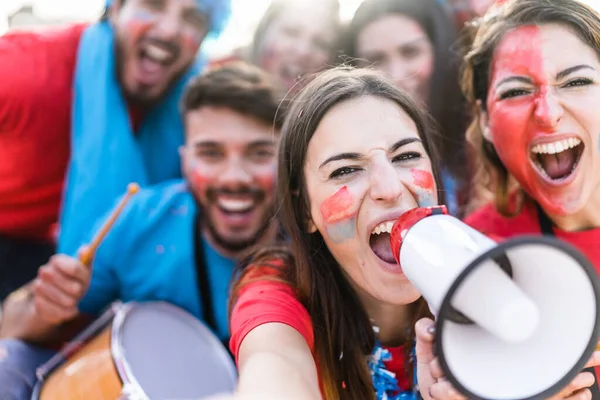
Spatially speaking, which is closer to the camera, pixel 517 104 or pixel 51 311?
pixel 517 104

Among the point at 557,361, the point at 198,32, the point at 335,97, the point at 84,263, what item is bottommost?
the point at 84,263

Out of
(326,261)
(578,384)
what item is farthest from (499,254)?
(326,261)

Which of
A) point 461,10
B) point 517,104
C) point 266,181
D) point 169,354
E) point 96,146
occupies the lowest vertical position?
point 169,354

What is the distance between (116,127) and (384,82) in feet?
5.08

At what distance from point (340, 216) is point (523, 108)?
0.69m

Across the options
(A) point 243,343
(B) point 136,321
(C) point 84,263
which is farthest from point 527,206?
(C) point 84,263

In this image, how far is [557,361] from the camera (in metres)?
1.19

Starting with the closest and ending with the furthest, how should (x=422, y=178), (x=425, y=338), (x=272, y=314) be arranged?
1. (x=425, y=338)
2. (x=272, y=314)
3. (x=422, y=178)

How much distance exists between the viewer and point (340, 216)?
1.69m

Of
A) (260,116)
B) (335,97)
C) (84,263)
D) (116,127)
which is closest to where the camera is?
(335,97)

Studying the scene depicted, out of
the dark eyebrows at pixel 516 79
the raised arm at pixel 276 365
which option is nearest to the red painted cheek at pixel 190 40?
the dark eyebrows at pixel 516 79

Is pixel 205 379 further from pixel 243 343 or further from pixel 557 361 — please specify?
pixel 557 361

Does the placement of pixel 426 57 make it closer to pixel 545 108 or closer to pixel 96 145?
pixel 545 108

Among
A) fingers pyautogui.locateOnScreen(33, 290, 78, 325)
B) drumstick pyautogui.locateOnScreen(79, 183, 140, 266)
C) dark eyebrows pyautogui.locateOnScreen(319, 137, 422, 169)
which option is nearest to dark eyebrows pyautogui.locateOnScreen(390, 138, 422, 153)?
dark eyebrows pyautogui.locateOnScreen(319, 137, 422, 169)
